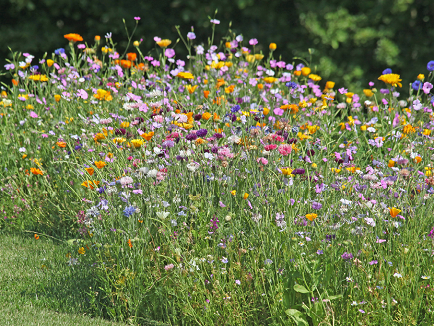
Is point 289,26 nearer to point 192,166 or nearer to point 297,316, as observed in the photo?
point 192,166

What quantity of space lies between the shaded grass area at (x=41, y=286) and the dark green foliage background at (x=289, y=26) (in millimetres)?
5337

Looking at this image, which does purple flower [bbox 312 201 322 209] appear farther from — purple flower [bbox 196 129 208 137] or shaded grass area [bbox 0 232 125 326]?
shaded grass area [bbox 0 232 125 326]

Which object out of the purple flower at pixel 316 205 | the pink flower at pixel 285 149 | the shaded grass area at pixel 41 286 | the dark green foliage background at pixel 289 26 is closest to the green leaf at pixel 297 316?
the purple flower at pixel 316 205

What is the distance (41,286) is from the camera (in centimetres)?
316

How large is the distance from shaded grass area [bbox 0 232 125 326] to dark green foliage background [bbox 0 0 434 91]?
5337 millimetres

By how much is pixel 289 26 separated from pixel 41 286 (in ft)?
21.9

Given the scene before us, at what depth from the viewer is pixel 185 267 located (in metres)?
2.66

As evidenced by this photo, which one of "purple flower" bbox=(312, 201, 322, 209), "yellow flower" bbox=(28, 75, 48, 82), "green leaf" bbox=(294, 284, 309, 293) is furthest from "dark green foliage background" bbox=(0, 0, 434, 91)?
"green leaf" bbox=(294, 284, 309, 293)

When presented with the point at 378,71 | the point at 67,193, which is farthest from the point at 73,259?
the point at 378,71

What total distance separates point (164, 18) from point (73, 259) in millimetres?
6283

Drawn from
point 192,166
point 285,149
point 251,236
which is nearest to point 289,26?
point 285,149

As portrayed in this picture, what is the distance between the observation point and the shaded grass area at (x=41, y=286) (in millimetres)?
2801

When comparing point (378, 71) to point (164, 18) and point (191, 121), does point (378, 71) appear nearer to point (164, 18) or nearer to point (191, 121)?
point (164, 18)

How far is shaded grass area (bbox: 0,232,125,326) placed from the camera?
280 cm
